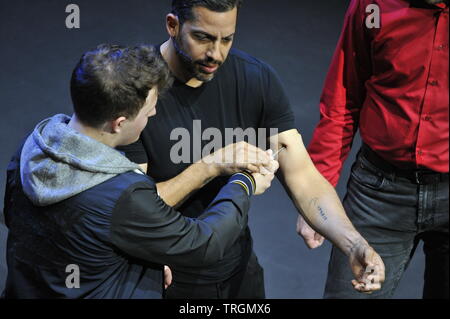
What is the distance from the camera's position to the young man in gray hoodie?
4.86 ft

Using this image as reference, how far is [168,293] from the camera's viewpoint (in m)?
1.88

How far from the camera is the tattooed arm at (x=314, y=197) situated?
1.72 m

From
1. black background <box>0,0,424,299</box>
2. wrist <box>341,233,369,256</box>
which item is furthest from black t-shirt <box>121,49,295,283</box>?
black background <box>0,0,424,299</box>

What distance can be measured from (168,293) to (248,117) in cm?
49

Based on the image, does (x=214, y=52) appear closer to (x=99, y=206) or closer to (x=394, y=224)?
(x=99, y=206)

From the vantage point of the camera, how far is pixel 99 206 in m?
1.47

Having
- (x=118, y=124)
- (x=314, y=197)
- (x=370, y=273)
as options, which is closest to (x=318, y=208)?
(x=314, y=197)

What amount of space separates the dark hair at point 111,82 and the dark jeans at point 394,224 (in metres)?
0.60

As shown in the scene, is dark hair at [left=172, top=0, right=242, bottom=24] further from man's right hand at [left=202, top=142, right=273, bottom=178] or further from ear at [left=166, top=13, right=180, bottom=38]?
man's right hand at [left=202, top=142, right=273, bottom=178]

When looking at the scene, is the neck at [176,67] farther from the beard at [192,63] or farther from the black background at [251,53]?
the black background at [251,53]

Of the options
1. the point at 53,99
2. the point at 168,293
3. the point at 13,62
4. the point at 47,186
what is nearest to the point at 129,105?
the point at 47,186

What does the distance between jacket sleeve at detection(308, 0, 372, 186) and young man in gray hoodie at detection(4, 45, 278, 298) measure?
358 mm

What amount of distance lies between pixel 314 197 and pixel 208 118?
1.08 ft
